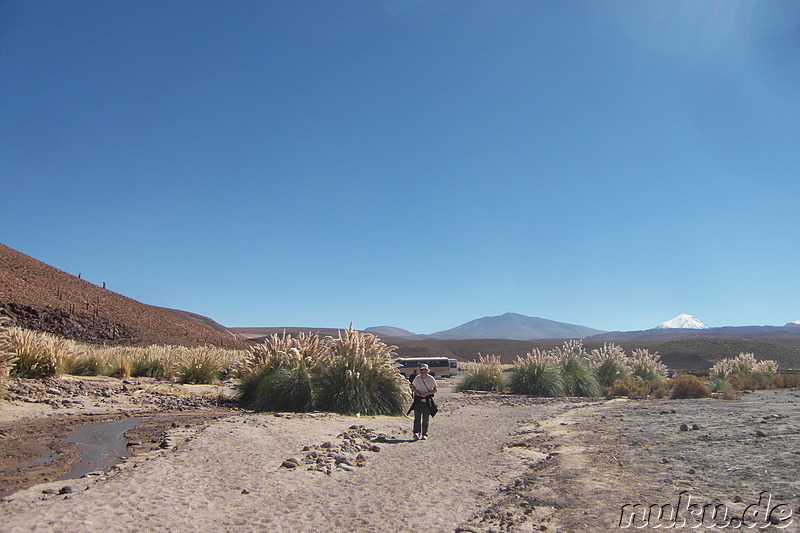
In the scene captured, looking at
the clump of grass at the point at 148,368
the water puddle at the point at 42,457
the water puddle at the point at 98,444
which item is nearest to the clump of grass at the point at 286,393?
the water puddle at the point at 98,444

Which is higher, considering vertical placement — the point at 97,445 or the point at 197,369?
the point at 197,369

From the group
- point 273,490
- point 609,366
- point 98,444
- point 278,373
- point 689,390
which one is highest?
point 278,373

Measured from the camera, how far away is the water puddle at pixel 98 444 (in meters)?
5.89

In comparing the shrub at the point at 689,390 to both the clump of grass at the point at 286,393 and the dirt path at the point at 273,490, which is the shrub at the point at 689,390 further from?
the clump of grass at the point at 286,393

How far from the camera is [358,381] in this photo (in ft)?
38.8

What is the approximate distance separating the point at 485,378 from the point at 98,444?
17.8m

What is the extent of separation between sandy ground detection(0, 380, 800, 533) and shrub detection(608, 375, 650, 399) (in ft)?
29.2

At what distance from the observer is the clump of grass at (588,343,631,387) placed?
2297 centimetres

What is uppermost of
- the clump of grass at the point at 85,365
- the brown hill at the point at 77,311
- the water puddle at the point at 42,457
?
the brown hill at the point at 77,311

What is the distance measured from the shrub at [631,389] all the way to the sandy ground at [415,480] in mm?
8899

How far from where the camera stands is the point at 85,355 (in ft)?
57.9

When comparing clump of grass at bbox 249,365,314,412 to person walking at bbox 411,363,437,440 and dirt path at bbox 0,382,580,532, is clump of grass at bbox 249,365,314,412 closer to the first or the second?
dirt path at bbox 0,382,580,532

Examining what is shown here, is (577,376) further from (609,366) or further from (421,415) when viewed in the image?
(421,415)

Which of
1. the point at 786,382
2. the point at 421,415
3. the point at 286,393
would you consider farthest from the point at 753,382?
the point at 286,393
